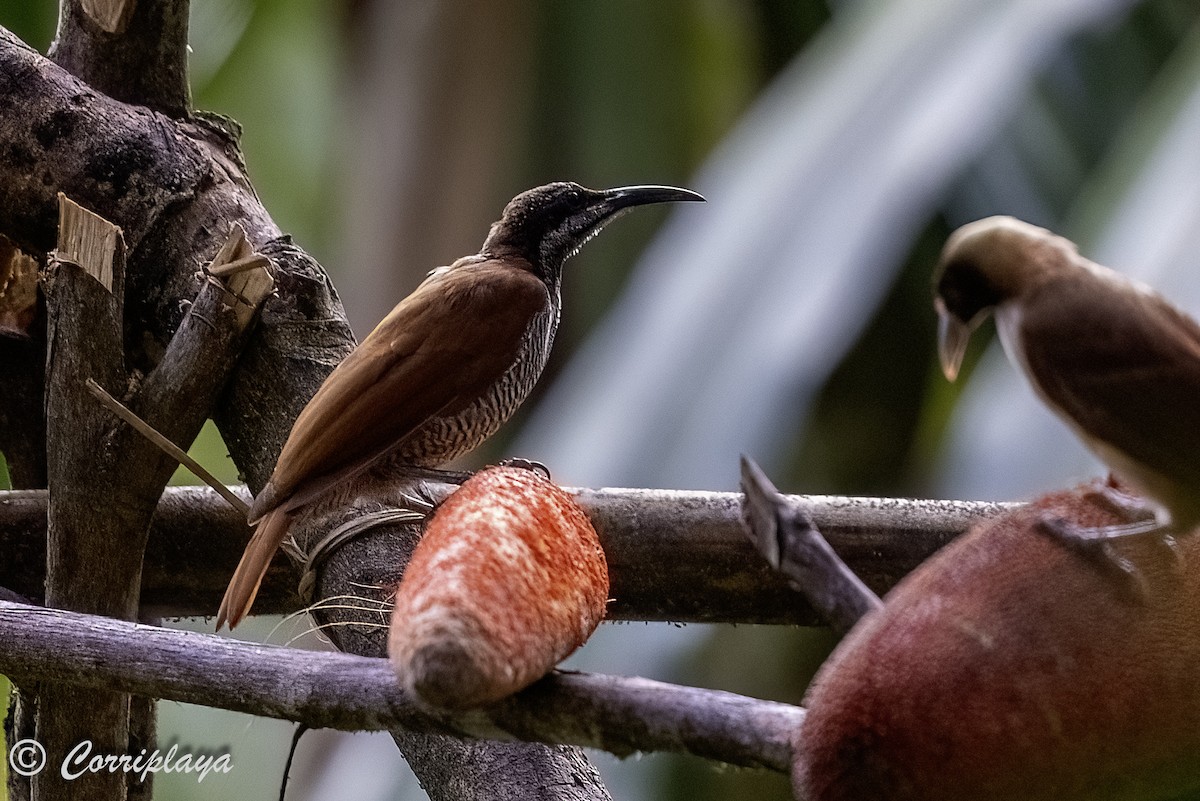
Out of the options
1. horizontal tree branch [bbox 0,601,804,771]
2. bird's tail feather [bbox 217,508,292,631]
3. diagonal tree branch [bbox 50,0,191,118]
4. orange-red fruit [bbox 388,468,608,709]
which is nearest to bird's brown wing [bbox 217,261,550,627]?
bird's tail feather [bbox 217,508,292,631]

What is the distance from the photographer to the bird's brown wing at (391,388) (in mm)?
1043

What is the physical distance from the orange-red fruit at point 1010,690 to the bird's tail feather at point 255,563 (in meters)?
0.61

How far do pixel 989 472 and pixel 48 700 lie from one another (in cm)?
96

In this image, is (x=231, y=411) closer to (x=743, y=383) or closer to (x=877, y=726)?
(x=743, y=383)

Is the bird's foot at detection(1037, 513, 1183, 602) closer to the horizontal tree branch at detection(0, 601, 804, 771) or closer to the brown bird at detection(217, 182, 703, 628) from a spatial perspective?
the horizontal tree branch at detection(0, 601, 804, 771)

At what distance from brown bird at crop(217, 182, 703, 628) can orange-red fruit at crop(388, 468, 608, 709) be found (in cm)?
26

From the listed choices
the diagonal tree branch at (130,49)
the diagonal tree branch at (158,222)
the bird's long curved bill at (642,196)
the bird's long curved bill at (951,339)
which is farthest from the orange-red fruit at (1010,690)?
the diagonal tree branch at (130,49)

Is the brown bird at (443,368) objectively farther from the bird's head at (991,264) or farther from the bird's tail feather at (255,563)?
the bird's head at (991,264)

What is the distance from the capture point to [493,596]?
62cm

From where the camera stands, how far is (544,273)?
4.28 feet

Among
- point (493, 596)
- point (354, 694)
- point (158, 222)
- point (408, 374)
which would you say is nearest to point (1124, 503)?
point (493, 596)

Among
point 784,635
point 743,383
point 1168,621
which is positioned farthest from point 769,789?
point 1168,621

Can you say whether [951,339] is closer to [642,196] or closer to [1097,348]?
[1097,348]

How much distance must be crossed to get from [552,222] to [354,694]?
2.12 ft
